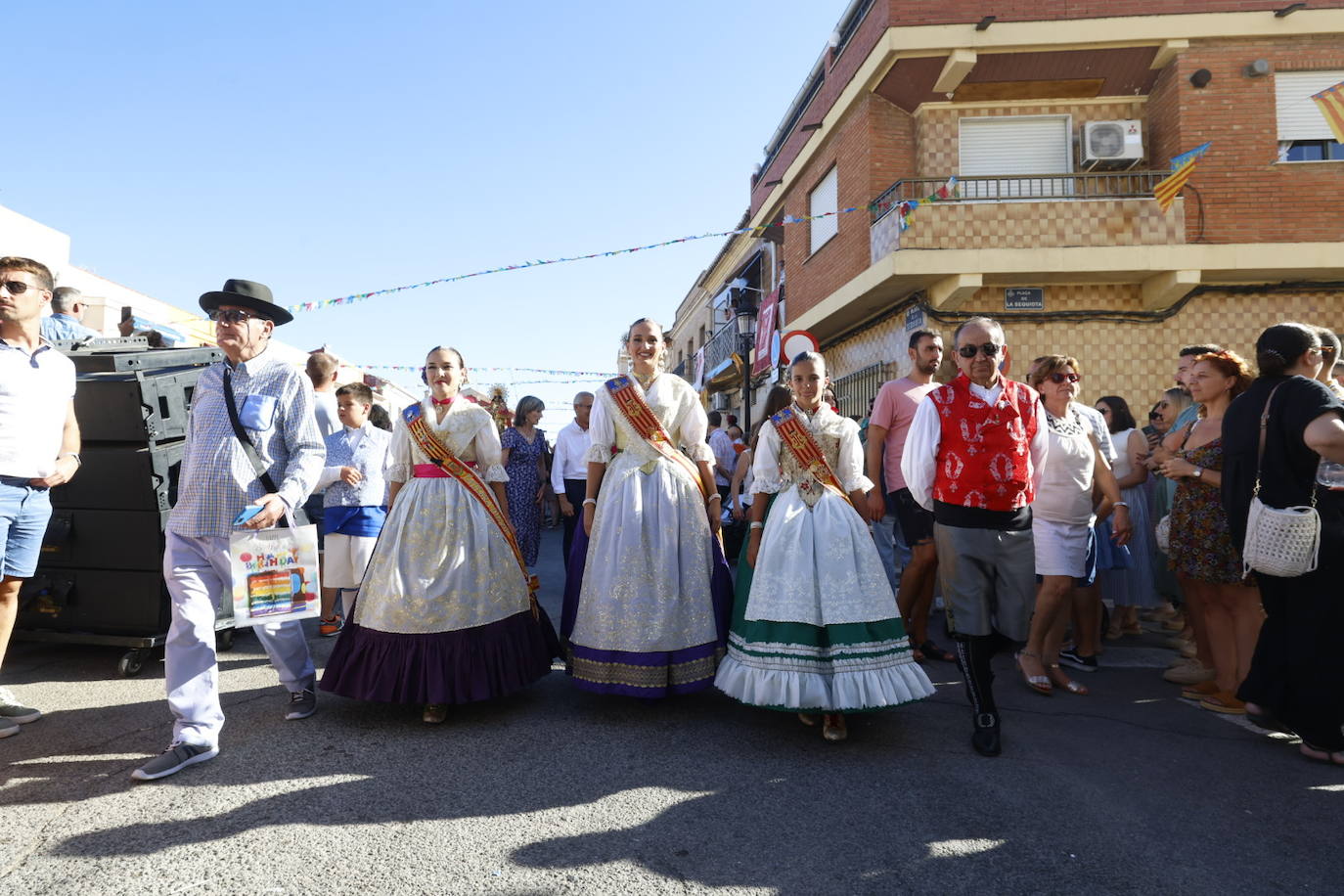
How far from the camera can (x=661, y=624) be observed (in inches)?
149

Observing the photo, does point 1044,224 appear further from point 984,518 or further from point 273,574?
point 273,574

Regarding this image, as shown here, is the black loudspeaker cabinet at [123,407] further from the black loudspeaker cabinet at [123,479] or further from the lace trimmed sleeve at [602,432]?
the lace trimmed sleeve at [602,432]

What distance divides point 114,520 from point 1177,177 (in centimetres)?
1144

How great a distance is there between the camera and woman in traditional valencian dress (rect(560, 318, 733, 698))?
3805 mm

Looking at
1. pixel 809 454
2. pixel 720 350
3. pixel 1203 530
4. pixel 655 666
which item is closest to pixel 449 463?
pixel 655 666

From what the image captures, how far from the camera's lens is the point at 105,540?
182 inches

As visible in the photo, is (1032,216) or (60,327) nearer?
(60,327)

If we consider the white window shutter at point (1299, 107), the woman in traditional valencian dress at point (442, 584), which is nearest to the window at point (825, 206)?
the white window shutter at point (1299, 107)

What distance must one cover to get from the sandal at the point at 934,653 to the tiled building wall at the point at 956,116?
26.6ft

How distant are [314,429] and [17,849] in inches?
71.3

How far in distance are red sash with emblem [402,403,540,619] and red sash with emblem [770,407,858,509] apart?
1530 mm

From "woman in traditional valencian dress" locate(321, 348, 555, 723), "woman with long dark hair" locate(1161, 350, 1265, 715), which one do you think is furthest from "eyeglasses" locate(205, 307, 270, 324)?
"woman with long dark hair" locate(1161, 350, 1265, 715)

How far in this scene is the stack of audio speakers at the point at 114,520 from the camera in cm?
Result: 453

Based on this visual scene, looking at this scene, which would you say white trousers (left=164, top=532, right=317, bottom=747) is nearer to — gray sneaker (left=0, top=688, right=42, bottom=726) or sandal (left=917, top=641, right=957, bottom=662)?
gray sneaker (left=0, top=688, right=42, bottom=726)
